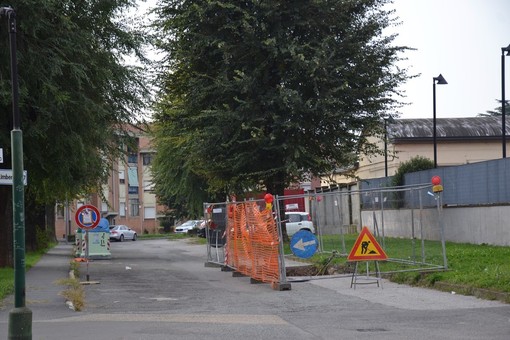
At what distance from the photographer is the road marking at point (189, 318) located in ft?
45.5

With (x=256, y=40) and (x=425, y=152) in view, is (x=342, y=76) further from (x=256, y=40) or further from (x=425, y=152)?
(x=425, y=152)

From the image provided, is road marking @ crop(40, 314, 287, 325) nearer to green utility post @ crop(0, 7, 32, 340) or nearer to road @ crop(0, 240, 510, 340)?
road @ crop(0, 240, 510, 340)

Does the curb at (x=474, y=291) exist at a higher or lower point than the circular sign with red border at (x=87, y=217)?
lower

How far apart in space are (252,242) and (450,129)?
3776cm

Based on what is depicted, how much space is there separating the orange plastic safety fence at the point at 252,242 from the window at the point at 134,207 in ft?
255

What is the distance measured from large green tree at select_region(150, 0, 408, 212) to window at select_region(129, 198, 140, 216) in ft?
225

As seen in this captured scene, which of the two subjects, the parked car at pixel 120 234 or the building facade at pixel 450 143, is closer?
the building facade at pixel 450 143

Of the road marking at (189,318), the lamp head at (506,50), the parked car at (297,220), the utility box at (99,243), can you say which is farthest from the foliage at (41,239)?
the road marking at (189,318)

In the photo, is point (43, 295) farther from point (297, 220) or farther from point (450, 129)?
point (450, 129)

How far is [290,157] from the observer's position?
32.8m

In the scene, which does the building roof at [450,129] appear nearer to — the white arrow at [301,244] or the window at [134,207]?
the white arrow at [301,244]

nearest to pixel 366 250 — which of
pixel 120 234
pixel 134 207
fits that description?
pixel 120 234

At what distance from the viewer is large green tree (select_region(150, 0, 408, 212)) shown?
106ft

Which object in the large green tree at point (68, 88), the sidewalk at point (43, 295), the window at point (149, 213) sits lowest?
the sidewalk at point (43, 295)
